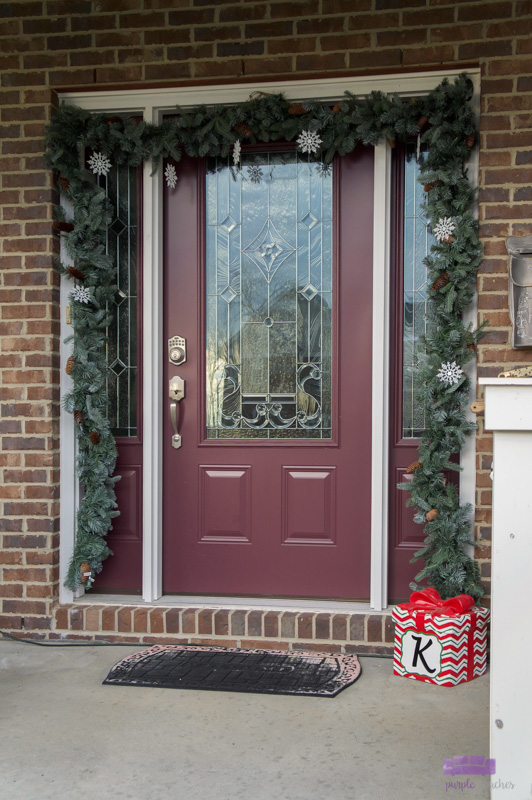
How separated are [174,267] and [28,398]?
0.92 meters

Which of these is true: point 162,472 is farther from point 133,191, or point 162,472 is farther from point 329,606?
point 133,191

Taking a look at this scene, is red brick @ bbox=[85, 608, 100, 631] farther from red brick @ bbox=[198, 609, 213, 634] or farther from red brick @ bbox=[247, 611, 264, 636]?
red brick @ bbox=[247, 611, 264, 636]

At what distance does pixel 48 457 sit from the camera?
345 cm

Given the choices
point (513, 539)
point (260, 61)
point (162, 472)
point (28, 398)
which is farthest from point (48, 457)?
point (513, 539)

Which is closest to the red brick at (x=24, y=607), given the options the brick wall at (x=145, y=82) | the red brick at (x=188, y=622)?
the brick wall at (x=145, y=82)

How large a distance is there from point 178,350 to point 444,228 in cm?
133

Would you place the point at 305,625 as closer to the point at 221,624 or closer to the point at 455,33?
the point at 221,624

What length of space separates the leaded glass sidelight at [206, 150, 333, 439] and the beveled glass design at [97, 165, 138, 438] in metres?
0.37

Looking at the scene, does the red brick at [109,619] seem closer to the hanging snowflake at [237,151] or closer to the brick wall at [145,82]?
the brick wall at [145,82]

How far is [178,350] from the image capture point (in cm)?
357

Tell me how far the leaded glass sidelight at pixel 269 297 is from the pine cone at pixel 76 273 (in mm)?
584

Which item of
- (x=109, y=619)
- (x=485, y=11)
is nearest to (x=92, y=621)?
(x=109, y=619)

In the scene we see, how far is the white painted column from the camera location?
6.22 feet

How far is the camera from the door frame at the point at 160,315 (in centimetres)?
330
